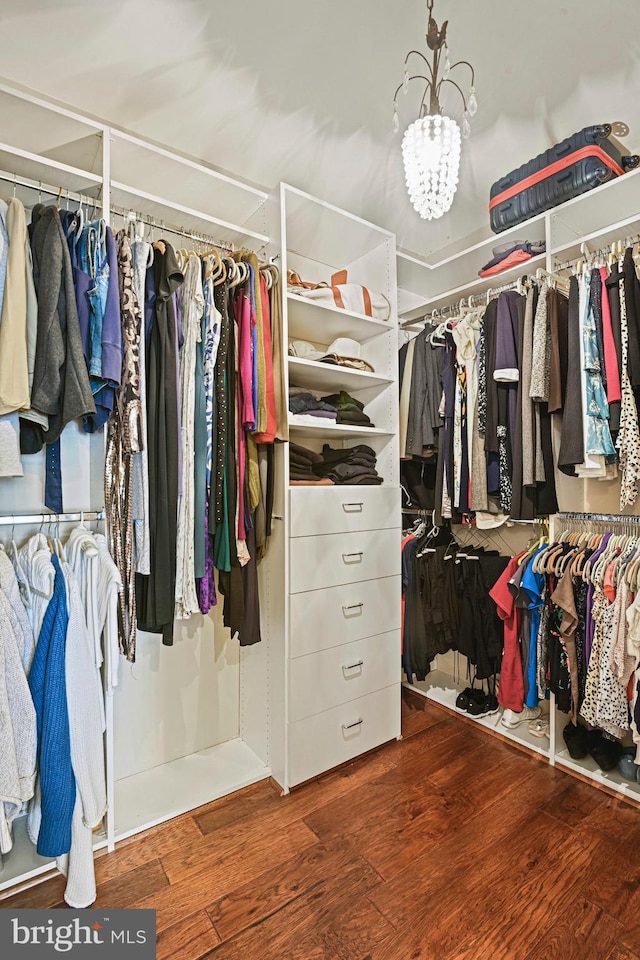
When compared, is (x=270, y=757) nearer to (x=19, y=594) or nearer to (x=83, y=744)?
(x=83, y=744)

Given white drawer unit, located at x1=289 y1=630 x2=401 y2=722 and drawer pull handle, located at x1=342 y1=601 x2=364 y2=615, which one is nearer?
white drawer unit, located at x1=289 y1=630 x2=401 y2=722

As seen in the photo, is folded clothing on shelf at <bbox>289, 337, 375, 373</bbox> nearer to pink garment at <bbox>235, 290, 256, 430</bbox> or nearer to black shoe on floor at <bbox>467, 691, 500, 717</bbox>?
pink garment at <bbox>235, 290, 256, 430</bbox>

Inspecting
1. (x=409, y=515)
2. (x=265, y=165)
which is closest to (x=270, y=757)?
(x=409, y=515)

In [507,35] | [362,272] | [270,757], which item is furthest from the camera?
[362,272]

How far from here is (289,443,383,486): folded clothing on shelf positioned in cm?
208

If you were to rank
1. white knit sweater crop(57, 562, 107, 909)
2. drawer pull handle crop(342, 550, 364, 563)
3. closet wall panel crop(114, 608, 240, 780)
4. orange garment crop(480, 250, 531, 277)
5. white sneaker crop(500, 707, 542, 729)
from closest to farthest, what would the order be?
white knit sweater crop(57, 562, 107, 909) → closet wall panel crop(114, 608, 240, 780) → drawer pull handle crop(342, 550, 364, 563) → orange garment crop(480, 250, 531, 277) → white sneaker crop(500, 707, 542, 729)

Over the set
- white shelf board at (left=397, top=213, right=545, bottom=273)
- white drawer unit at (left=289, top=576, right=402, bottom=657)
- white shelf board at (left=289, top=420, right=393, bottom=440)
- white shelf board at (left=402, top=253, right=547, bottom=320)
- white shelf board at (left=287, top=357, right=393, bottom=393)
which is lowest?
white drawer unit at (left=289, top=576, right=402, bottom=657)

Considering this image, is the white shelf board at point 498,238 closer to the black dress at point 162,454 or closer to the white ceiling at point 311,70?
the white ceiling at point 311,70

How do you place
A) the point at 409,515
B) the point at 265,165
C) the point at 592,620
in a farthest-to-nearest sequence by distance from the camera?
the point at 409,515, the point at 265,165, the point at 592,620

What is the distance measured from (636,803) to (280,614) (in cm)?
151

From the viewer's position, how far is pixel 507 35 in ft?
5.15

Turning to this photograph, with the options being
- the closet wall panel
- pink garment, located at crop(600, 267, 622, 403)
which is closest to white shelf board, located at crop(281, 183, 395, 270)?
pink garment, located at crop(600, 267, 622, 403)

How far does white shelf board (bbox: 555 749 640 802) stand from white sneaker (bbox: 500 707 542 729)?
0.25m

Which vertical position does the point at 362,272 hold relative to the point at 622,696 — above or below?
above
